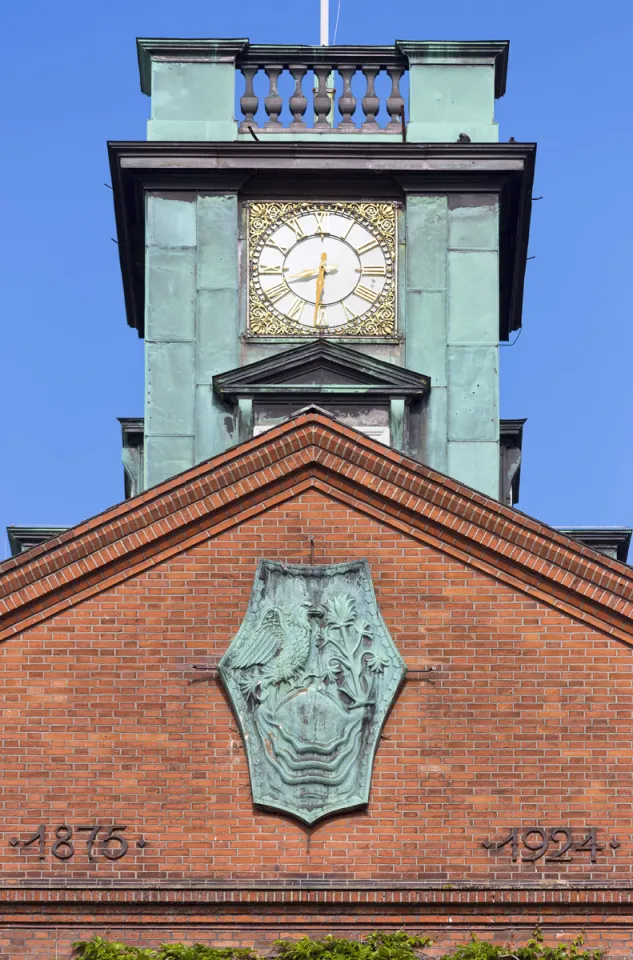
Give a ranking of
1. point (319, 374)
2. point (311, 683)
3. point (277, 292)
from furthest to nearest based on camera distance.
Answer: point (277, 292), point (319, 374), point (311, 683)

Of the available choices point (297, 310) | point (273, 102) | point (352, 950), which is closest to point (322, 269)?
point (297, 310)

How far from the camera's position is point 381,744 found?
31406 mm

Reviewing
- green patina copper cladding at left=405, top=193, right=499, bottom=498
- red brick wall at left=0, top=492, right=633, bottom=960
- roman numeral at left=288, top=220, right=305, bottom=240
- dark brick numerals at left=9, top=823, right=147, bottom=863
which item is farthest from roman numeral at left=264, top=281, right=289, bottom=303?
dark brick numerals at left=9, top=823, right=147, bottom=863

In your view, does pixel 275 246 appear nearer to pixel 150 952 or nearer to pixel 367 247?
pixel 367 247

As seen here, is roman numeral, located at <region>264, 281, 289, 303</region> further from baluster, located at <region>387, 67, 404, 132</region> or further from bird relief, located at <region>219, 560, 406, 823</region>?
bird relief, located at <region>219, 560, 406, 823</region>

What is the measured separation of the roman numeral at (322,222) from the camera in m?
39.8

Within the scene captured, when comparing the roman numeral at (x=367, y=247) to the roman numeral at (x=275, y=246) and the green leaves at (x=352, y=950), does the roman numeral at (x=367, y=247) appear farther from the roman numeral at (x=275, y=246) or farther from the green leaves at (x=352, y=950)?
the green leaves at (x=352, y=950)

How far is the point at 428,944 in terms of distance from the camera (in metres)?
30.7

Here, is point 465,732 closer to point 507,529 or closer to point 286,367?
point 507,529

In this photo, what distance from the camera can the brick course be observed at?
30812 millimetres

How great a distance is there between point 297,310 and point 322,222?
1.29 meters

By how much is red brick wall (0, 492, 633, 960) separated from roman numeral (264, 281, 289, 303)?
7.55 m

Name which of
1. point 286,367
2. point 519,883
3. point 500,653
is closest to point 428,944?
point 519,883

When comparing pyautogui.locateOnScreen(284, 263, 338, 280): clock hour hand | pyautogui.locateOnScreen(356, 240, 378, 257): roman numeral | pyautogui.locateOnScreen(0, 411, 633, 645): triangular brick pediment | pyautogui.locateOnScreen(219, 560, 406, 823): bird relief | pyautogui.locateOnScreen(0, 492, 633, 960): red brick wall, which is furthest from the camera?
pyautogui.locateOnScreen(356, 240, 378, 257): roman numeral
